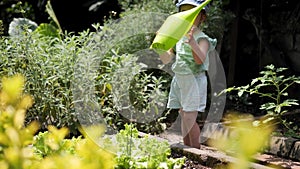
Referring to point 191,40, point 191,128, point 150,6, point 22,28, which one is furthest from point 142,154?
point 150,6

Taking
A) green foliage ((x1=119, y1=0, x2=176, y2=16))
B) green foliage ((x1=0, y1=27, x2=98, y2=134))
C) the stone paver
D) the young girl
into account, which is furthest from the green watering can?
green foliage ((x1=119, y1=0, x2=176, y2=16))

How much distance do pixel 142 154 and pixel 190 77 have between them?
Answer: 136cm

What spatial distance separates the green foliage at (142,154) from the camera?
4.90 ft

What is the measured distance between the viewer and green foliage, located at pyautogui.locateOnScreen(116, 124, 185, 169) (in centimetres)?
149

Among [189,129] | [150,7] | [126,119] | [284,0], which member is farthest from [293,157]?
[284,0]

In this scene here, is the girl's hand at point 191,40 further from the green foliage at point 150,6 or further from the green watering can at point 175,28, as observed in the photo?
the green foliage at point 150,6

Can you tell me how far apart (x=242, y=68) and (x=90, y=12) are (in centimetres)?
253

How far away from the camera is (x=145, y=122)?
12.0 feet

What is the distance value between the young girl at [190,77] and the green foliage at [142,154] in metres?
1.08

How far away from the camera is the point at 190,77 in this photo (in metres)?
3.06

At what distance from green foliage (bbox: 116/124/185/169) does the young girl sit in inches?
42.6

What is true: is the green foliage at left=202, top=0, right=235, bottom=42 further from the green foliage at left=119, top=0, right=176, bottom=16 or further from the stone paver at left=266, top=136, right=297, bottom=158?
the stone paver at left=266, top=136, right=297, bottom=158

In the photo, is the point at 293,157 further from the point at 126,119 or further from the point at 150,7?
the point at 150,7

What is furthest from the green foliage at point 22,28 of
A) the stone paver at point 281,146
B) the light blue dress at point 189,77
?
the stone paver at point 281,146
